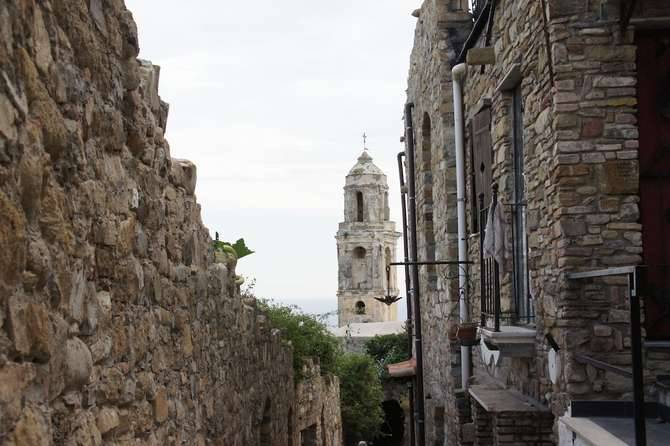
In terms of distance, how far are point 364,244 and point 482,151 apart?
48.6 meters

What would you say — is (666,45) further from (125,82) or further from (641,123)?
(125,82)

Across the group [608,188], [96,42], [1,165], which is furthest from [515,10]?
[1,165]

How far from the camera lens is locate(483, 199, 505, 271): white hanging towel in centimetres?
869

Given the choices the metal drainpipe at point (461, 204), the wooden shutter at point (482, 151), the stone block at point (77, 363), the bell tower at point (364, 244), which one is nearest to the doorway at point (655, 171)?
the wooden shutter at point (482, 151)

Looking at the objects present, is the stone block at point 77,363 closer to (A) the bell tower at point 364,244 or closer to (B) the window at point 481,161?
(B) the window at point 481,161

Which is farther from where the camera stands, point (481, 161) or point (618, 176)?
point (481, 161)

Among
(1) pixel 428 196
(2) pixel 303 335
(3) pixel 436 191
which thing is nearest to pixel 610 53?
(3) pixel 436 191

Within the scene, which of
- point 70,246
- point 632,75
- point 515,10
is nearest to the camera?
point 70,246

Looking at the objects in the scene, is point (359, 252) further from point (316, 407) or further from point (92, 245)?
point (92, 245)

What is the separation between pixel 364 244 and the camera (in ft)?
194

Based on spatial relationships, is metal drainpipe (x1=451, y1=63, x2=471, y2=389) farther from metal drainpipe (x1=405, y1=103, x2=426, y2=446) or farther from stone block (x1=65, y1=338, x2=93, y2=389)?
stone block (x1=65, y1=338, x2=93, y2=389)

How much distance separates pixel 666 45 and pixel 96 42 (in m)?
4.97

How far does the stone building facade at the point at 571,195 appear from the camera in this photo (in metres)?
7.09

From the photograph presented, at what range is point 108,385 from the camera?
4027 mm
